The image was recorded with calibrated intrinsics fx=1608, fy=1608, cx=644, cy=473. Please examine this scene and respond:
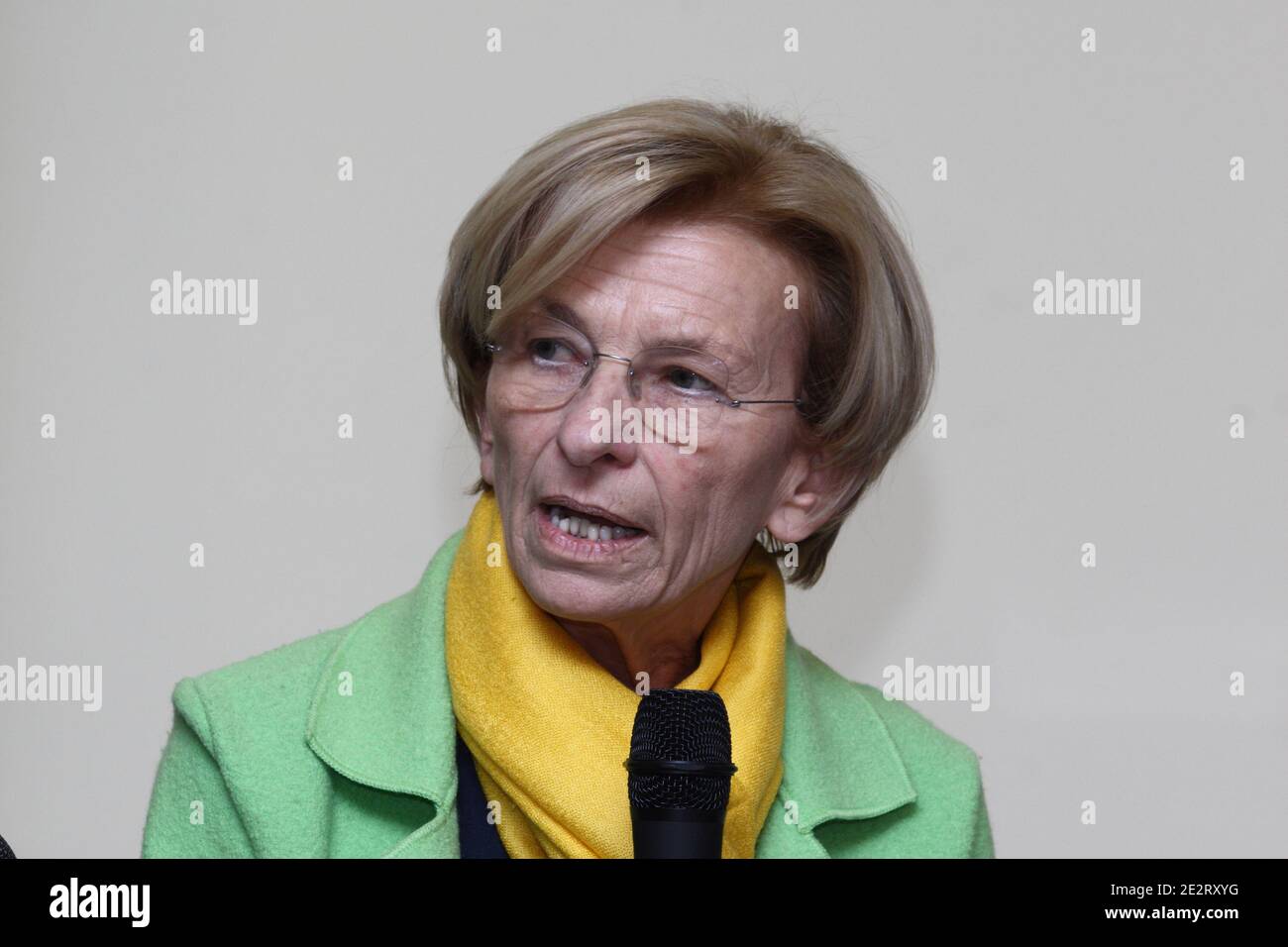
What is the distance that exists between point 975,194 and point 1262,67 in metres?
0.46

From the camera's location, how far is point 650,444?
5.30 ft

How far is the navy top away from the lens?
1632 millimetres

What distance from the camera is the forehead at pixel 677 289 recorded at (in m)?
1.63

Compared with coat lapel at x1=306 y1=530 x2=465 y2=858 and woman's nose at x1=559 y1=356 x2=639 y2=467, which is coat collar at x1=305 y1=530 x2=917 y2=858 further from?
woman's nose at x1=559 y1=356 x2=639 y2=467

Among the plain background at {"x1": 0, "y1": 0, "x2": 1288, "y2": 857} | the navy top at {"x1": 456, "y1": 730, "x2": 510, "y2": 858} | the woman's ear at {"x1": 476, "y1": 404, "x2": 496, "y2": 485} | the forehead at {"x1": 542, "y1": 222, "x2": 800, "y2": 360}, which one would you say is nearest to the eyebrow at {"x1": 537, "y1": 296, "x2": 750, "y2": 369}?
the forehead at {"x1": 542, "y1": 222, "x2": 800, "y2": 360}

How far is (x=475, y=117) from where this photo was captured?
2221 millimetres

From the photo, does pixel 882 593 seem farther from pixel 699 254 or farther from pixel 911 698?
pixel 699 254

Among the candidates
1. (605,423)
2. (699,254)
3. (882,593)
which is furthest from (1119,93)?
(605,423)

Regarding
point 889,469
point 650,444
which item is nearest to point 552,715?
point 650,444

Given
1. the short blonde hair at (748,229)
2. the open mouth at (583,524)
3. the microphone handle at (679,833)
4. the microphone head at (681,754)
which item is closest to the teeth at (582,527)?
the open mouth at (583,524)

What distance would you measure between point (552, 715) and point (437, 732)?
0.40 ft

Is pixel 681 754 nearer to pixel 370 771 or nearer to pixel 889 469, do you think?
pixel 370 771

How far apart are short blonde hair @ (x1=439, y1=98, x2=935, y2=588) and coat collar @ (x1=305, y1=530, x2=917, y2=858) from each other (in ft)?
0.59

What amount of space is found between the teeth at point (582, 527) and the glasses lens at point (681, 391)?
109 mm
